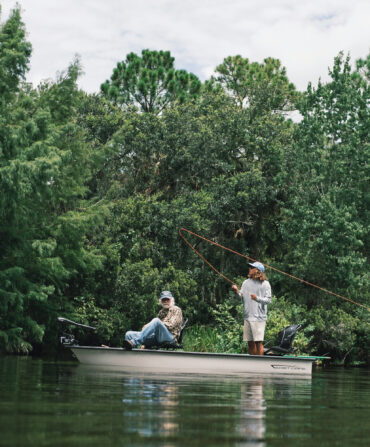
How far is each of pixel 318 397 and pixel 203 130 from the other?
72.7 feet

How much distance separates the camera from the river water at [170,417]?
4633 millimetres

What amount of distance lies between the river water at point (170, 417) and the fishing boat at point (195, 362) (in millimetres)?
4435

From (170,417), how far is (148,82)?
33.0 metres

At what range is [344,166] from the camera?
2845 cm

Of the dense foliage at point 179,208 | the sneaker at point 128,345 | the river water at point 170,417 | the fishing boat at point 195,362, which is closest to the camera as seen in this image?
the river water at point 170,417

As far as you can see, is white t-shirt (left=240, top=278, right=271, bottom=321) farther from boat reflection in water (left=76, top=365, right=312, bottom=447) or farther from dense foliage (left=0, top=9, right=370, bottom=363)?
dense foliage (left=0, top=9, right=370, bottom=363)

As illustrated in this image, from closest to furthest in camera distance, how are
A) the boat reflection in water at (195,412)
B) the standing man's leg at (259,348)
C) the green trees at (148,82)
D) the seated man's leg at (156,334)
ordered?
the boat reflection in water at (195,412), the seated man's leg at (156,334), the standing man's leg at (259,348), the green trees at (148,82)

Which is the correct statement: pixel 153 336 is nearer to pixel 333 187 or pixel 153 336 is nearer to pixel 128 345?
pixel 128 345

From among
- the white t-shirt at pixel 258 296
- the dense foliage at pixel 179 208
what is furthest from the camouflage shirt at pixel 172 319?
the dense foliage at pixel 179 208

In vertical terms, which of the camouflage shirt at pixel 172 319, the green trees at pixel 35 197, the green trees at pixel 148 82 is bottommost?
the camouflage shirt at pixel 172 319

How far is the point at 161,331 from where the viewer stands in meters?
14.1

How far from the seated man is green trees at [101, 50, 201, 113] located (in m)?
22.6

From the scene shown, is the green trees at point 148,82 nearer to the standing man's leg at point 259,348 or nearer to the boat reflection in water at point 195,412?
the standing man's leg at point 259,348

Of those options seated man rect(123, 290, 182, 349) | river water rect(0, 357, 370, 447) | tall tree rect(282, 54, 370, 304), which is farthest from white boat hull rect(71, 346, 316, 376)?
tall tree rect(282, 54, 370, 304)
